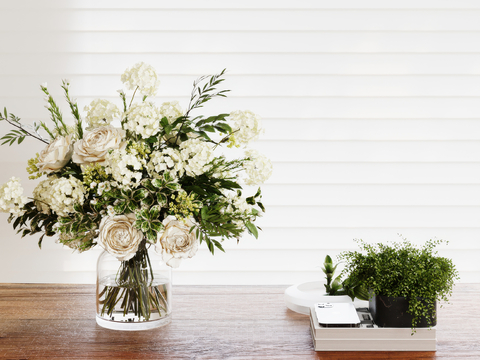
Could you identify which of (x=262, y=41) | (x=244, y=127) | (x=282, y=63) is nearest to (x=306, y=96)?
(x=282, y=63)

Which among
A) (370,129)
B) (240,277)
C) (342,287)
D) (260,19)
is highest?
(260,19)

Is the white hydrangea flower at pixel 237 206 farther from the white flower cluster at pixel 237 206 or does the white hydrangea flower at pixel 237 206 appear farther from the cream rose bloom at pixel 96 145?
the cream rose bloom at pixel 96 145

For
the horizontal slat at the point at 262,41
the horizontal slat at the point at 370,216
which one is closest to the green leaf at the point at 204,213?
the horizontal slat at the point at 370,216

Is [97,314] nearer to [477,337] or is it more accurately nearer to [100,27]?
[477,337]

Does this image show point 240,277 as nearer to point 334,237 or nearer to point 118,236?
point 334,237

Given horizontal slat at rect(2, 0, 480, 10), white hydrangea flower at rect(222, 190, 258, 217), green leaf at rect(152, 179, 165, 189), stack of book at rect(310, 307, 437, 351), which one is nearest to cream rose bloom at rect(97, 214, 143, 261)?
green leaf at rect(152, 179, 165, 189)

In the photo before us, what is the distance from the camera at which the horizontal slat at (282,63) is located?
75.4 inches

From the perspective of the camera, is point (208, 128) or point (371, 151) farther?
point (371, 151)

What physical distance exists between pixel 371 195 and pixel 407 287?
0.94 metres

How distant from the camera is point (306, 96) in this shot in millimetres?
1931

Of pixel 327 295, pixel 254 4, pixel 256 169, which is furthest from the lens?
pixel 254 4

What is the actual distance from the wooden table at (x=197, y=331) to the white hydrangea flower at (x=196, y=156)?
1.37ft

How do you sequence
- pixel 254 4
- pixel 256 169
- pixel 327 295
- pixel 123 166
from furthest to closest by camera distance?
pixel 254 4
pixel 327 295
pixel 256 169
pixel 123 166

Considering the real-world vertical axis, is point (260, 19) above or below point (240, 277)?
above
